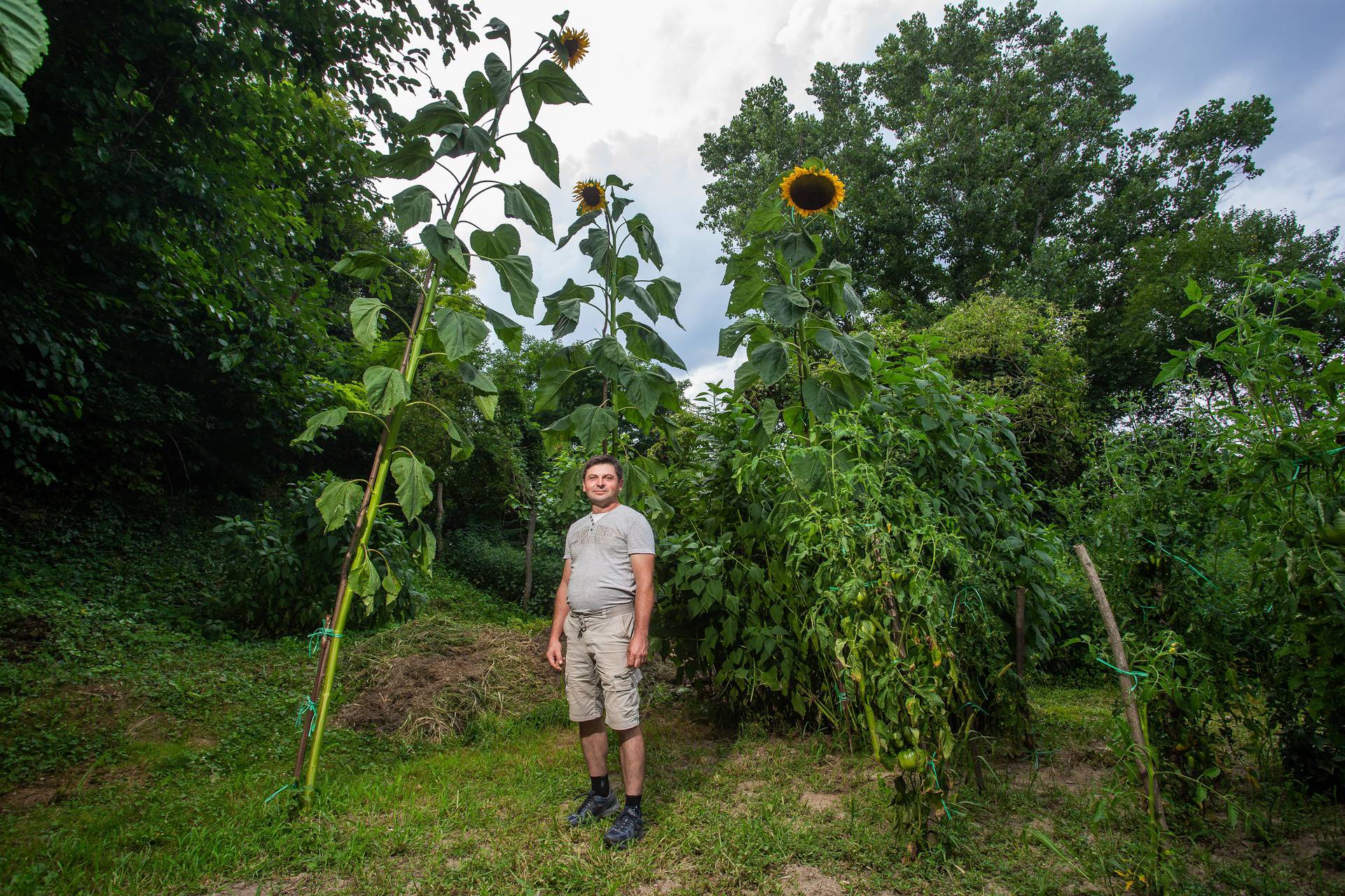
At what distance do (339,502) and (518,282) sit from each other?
108 cm

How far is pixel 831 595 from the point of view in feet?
6.71

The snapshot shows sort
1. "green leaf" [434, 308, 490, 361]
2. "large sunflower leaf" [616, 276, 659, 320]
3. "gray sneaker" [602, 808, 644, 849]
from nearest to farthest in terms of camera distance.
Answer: "gray sneaker" [602, 808, 644, 849]
"green leaf" [434, 308, 490, 361]
"large sunflower leaf" [616, 276, 659, 320]

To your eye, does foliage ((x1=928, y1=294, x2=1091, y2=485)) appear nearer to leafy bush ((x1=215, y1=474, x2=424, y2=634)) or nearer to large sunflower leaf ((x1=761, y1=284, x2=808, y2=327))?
large sunflower leaf ((x1=761, y1=284, x2=808, y2=327))

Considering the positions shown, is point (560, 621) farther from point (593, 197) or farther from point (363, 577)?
point (593, 197)

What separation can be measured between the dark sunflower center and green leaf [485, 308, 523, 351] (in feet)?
4.72

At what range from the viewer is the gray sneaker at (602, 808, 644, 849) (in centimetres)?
223

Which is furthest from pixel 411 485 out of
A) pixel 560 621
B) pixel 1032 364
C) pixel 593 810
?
pixel 1032 364

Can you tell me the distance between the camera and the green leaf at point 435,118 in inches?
99.7

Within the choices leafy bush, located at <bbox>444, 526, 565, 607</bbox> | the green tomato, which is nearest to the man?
the green tomato

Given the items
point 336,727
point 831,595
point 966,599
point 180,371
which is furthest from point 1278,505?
point 180,371

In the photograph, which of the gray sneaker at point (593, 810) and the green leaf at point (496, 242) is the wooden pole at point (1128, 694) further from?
the green leaf at point (496, 242)

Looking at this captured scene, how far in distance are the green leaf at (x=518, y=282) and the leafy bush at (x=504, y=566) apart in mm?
8381

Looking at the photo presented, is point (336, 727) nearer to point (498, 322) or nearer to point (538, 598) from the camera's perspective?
point (498, 322)

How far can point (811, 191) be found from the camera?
307 centimetres
